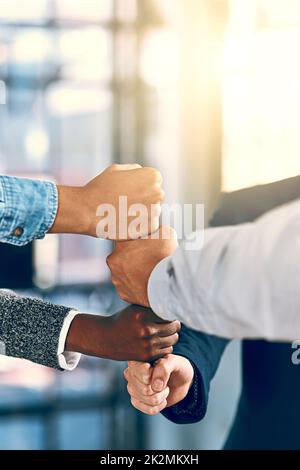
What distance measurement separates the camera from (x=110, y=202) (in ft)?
2.41

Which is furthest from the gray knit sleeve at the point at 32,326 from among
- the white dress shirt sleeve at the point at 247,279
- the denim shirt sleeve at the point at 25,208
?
the white dress shirt sleeve at the point at 247,279

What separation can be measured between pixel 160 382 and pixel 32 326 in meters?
0.18

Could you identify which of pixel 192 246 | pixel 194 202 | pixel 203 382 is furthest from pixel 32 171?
pixel 192 246

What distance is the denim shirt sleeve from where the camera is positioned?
0.68 metres

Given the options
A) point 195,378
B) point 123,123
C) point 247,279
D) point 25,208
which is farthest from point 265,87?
point 247,279

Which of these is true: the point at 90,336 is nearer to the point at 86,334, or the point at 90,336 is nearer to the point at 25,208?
the point at 86,334

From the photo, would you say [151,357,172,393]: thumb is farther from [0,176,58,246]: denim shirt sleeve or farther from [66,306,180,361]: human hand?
[0,176,58,246]: denim shirt sleeve

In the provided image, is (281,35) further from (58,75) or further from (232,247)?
(232,247)

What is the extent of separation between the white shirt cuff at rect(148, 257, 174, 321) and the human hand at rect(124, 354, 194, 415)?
22 cm

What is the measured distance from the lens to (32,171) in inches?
73.4

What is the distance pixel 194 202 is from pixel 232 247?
139cm

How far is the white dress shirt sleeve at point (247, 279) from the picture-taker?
1.60 ft

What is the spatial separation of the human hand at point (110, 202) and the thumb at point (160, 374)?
0.62 ft
